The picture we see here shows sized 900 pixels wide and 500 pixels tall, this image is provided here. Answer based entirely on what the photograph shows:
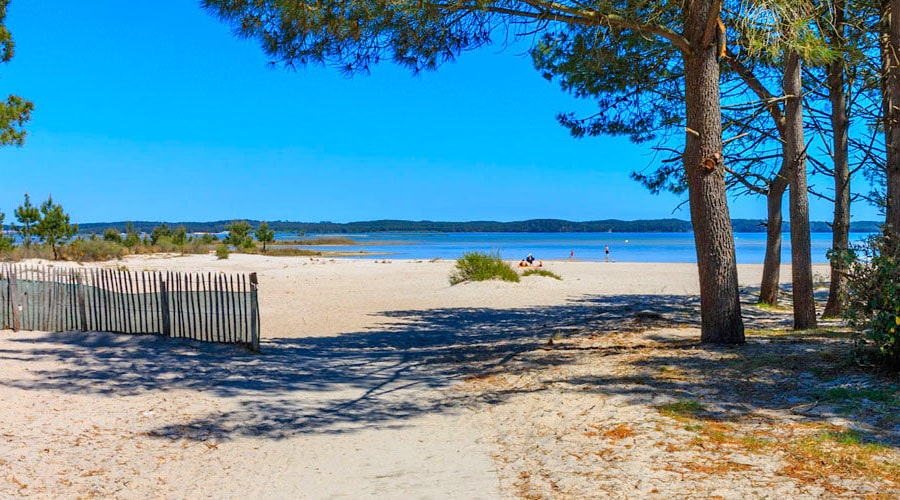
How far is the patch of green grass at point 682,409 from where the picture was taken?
5059 millimetres

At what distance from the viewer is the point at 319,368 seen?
828 cm

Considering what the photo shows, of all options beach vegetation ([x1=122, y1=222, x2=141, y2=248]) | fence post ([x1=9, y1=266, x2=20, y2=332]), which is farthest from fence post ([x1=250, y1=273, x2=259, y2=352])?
beach vegetation ([x1=122, y1=222, x2=141, y2=248])

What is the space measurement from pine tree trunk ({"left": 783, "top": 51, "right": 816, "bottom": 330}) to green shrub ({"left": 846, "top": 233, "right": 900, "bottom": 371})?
338 cm

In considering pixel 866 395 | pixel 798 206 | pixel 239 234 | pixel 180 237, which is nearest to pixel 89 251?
pixel 180 237

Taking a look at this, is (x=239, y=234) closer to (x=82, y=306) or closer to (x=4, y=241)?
(x=4, y=241)

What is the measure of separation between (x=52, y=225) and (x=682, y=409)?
3710 cm

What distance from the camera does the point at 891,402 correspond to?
4844 millimetres

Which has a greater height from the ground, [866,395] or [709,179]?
[709,179]

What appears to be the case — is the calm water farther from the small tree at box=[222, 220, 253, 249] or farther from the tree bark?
the small tree at box=[222, 220, 253, 249]

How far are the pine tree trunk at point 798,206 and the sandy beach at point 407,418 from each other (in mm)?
1281

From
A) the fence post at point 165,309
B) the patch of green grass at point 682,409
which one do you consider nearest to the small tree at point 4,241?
the fence post at point 165,309

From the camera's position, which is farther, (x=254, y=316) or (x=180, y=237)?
(x=180, y=237)

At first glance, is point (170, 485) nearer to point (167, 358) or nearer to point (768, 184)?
point (167, 358)

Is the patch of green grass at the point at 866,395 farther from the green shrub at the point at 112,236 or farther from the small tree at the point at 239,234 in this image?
the small tree at the point at 239,234
